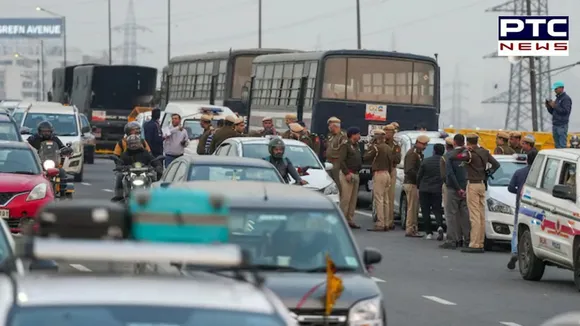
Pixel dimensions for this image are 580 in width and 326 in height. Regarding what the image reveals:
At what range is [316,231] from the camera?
11.3 metres

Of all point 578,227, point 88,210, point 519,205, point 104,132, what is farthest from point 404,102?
point 88,210

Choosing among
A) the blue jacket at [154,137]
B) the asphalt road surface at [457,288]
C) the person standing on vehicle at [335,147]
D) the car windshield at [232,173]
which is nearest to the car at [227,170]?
the car windshield at [232,173]

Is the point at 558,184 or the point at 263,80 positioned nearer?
the point at 558,184

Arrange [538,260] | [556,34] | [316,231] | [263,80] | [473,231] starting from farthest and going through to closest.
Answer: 1. [556,34]
2. [263,80]
3. [473,231]
4. [538,260]
5. [316,231]

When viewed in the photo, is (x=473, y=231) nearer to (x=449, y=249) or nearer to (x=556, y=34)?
(x=449, y=249)

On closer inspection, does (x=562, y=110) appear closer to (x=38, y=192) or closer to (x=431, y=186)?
(x=431, y=186)

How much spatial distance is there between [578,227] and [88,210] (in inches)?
439

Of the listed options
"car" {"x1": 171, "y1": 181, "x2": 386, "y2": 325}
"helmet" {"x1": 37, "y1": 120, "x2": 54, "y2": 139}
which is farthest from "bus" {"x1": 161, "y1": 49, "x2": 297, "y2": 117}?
"car" {"x1": 171, "y1": 181, "x2": 386, "y2": 325}

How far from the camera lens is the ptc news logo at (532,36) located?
46647mm

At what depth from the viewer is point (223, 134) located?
2870cm

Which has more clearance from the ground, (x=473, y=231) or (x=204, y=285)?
(x=204, y=285)

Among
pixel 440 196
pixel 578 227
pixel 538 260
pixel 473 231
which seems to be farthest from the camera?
pixel 440 196

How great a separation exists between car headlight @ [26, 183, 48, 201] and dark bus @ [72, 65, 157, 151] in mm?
37224

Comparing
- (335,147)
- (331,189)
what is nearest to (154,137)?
(335,147)
